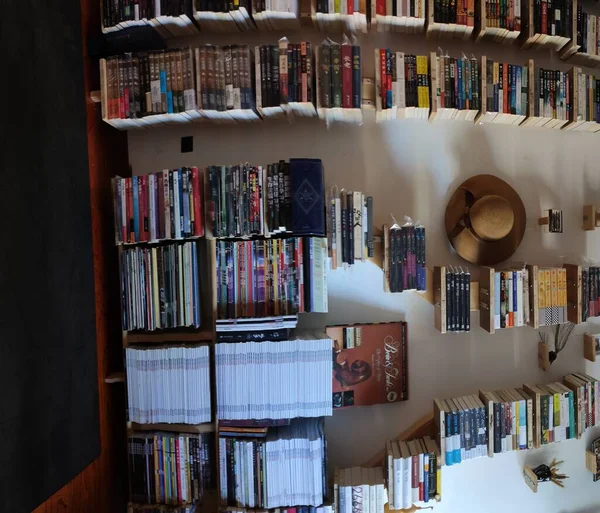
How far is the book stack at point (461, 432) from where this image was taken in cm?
157

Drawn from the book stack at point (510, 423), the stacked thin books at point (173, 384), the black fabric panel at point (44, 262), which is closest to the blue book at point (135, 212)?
the black fabric panel at point (44, 262)

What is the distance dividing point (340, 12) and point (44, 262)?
140 centimetres

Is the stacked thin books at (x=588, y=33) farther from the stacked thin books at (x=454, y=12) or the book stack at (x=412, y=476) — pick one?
the book stack at (x=412, y=476)

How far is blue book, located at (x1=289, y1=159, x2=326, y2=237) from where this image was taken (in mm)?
1414

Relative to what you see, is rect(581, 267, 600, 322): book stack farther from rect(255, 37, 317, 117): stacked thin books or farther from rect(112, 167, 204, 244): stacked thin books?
rect(112, 167, 204, 244): stacked thin books

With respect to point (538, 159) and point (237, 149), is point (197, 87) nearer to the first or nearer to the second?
point (237, 149)

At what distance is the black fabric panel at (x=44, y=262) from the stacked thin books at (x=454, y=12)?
1.40m

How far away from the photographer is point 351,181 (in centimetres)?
174

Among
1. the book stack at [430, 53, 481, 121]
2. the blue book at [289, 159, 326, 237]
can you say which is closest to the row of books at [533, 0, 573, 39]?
the book stack at [430, 53, 481, 121]

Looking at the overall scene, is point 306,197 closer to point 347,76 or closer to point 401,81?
point 347,76

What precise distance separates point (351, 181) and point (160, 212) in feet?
2.74

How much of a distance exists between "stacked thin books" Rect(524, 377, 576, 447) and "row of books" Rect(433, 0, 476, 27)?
1599 millimetres

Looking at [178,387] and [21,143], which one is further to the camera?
[178,387]

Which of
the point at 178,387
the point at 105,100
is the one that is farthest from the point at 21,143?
the point at 178,387
